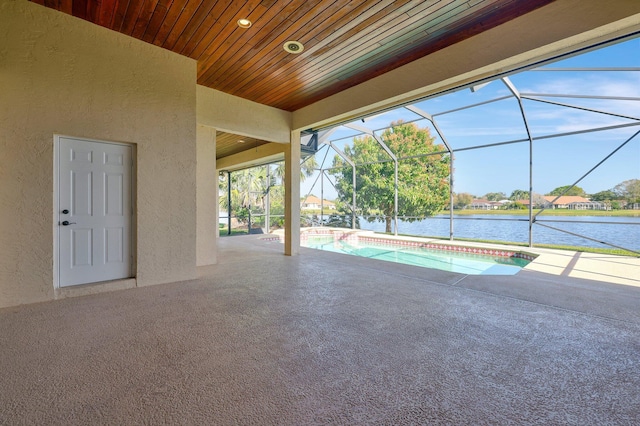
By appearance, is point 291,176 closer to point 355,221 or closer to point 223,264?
point 223,264

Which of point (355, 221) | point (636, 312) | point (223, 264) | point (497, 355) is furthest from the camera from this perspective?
point (355, 221)

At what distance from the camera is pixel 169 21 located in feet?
10.0

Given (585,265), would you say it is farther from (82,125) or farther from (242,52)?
(82,125)

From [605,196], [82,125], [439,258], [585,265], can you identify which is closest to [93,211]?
[82,125]

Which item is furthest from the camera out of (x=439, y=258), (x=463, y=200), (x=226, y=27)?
(x=463, y=200)

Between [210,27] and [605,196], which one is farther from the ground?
[210,27]

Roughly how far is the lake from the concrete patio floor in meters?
3.29

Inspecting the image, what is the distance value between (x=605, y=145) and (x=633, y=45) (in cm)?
206

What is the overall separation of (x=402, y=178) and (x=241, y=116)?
8.07 m

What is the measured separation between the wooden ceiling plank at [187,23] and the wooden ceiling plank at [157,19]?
13cm

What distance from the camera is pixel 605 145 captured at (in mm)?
6629

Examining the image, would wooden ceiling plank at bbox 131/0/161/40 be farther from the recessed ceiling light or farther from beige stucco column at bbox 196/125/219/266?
beige stucco column at bbox 196/125/219/266

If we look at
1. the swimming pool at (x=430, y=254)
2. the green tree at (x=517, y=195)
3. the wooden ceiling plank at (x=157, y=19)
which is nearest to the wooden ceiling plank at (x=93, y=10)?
the wooden ceiling plank at (x=157, y=19)

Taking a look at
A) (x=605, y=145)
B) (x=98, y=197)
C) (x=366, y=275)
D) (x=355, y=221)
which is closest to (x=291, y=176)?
(x=366, y=275)
